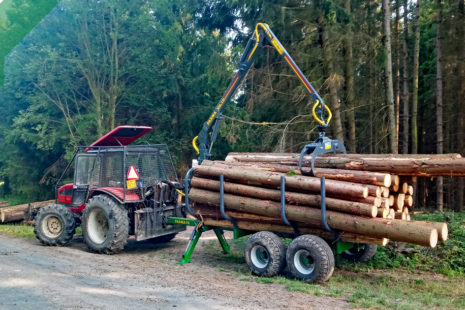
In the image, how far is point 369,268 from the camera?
888 cm

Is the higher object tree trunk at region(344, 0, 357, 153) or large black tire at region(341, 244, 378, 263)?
tree trunk at region(344, 0, 357, 153)

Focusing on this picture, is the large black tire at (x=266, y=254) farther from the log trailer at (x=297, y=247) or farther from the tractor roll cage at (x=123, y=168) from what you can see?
the tractor roll cage at (x=123, y=168)

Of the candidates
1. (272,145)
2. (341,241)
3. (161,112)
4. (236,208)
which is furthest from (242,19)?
(341,241)

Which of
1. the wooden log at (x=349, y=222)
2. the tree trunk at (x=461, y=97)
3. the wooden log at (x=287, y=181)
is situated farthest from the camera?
the tree trunk at (x=461, y=97)

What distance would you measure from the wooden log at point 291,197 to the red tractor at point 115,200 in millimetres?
1616

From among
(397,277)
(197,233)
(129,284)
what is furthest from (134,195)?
(397,277)

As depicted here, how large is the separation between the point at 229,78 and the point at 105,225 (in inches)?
358

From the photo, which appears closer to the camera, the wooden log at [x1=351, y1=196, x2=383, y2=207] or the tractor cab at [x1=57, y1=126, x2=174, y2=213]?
the wooden log at [x1=351, y1=196, x2=383, y2=207]

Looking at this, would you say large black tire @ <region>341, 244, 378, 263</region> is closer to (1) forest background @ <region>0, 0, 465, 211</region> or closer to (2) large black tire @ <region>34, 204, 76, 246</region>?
(1) forest background @ <region>0, 0, 465, 211</region>

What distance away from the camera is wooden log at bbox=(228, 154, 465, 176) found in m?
7.09

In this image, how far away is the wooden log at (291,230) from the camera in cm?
748

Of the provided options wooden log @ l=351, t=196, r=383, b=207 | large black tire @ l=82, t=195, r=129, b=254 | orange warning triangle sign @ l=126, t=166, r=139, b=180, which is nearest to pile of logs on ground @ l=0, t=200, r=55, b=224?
large black tire @ l=82, t=195, r=129, b=254

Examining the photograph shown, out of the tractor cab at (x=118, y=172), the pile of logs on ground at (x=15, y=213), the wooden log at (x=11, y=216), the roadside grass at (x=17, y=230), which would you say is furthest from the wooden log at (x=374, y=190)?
the wooden log at (x=11, y=216)

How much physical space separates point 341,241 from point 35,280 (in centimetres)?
555
